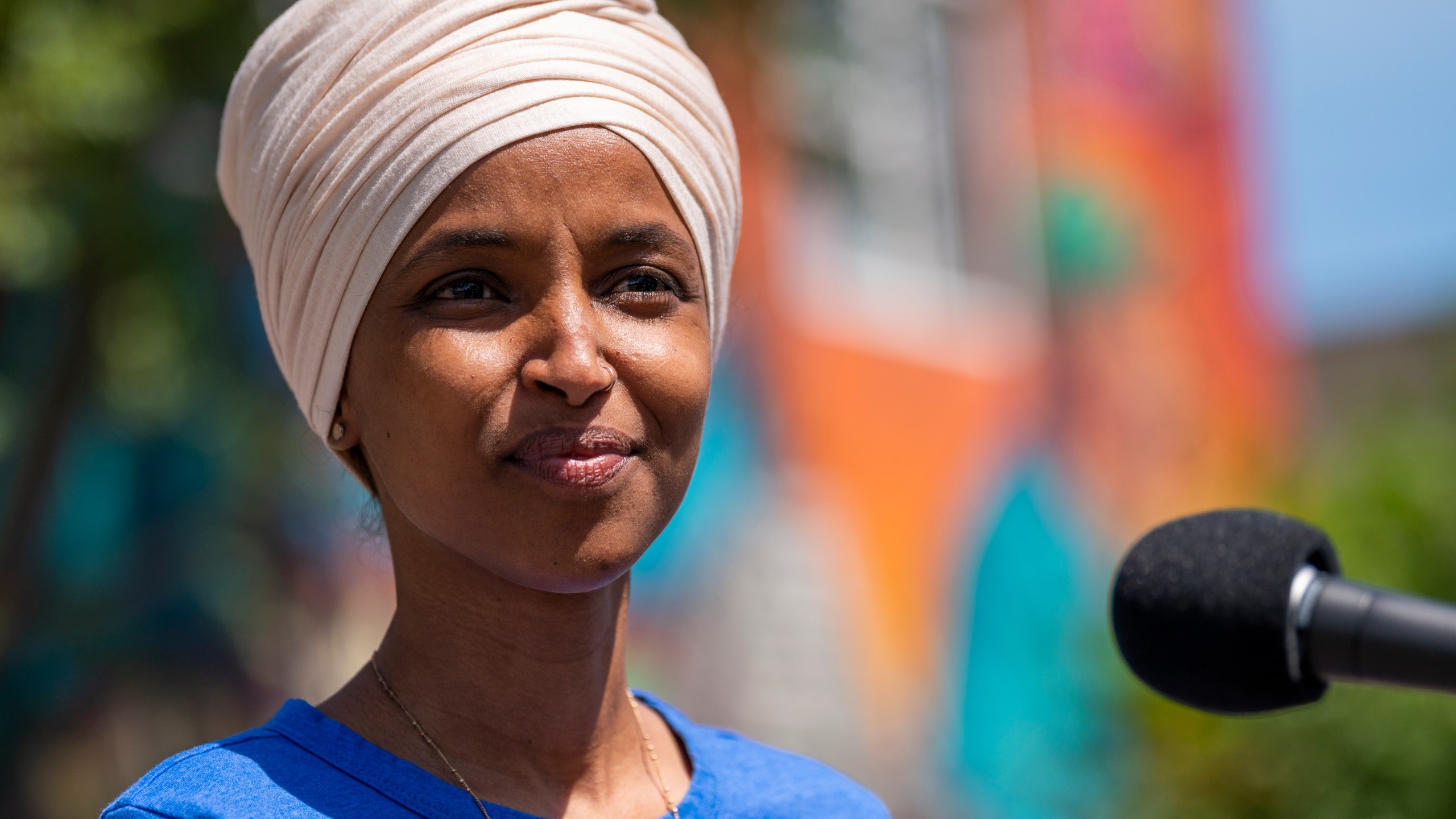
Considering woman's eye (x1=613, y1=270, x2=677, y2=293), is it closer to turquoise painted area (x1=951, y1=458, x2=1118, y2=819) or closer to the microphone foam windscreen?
the microphone foam windscreen

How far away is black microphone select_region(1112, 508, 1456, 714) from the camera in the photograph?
1643 millimetres

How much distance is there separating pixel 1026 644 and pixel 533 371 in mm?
9385

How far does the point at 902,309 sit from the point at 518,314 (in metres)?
8.86

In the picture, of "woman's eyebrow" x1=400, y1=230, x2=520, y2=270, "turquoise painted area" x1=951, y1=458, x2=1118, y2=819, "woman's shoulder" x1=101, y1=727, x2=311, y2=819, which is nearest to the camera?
"woman's shoulder" x1=101, y1=727, x2=311, y2=819

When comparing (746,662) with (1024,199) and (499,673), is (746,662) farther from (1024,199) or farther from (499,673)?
(499,673)

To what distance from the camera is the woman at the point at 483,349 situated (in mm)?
2018

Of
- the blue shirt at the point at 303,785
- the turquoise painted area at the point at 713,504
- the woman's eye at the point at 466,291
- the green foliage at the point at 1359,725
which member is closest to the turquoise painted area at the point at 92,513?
the turquoise painted area at the point at 713,504

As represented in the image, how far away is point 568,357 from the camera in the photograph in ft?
6.54

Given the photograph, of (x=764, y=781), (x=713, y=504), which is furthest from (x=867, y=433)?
(x=764, y=781)

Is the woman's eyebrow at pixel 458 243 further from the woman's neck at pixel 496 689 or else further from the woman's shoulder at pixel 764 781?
the woman's shoulder at pixel 764 781

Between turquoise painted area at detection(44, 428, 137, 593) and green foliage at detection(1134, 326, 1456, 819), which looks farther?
green foliage at detection(1134, 326, 1456, 819)

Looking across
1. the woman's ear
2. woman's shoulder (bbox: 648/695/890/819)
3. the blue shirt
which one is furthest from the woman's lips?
woman's shoulder (bbox: 648/695/890/819)

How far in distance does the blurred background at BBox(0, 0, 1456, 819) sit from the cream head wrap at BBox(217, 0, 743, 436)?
20.3 inches

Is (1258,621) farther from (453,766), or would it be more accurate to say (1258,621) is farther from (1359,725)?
(1359,725)
